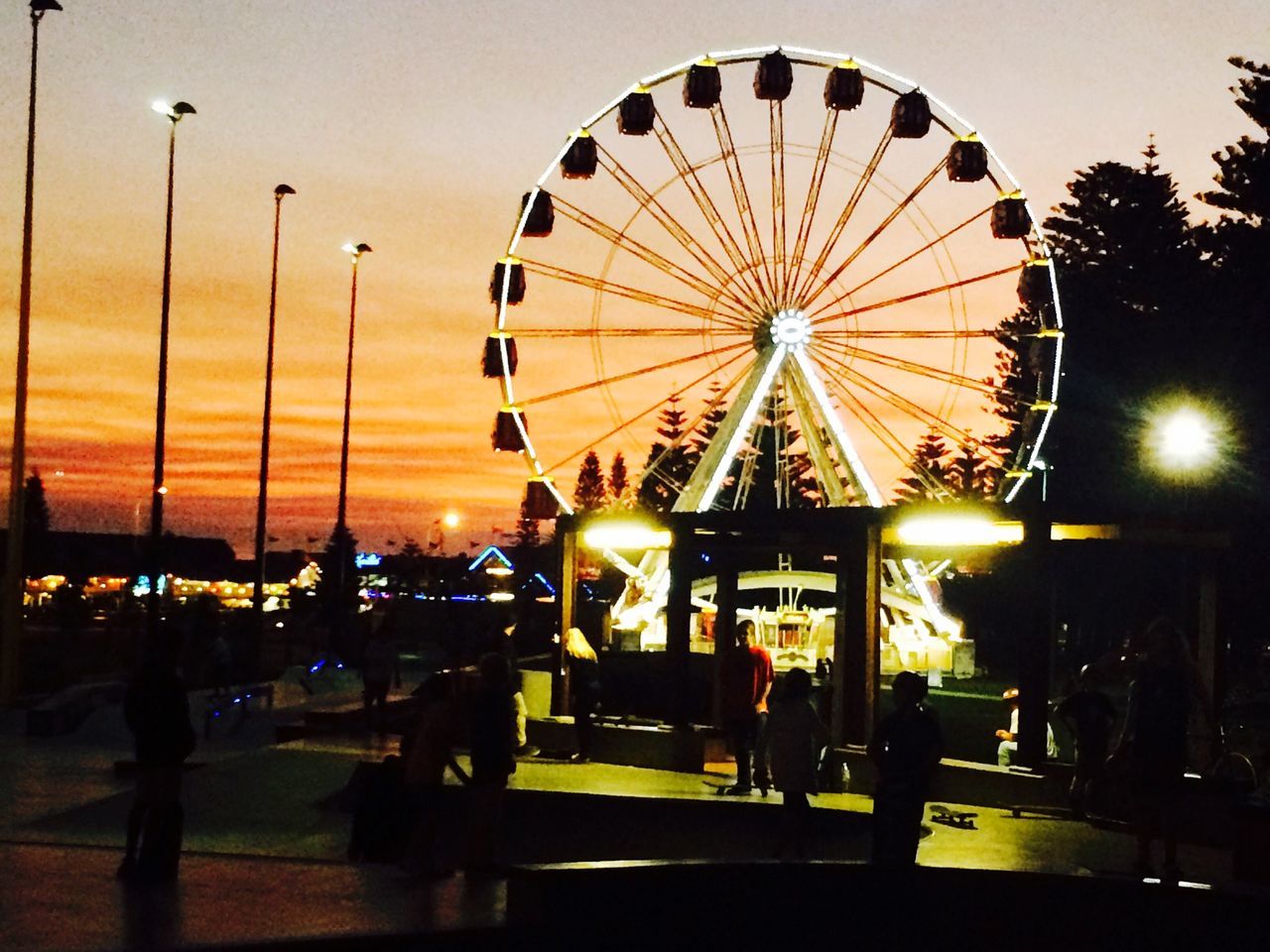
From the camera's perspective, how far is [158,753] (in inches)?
444

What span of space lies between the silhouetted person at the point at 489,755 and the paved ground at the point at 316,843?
0.87 ft

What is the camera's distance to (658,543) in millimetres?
22953

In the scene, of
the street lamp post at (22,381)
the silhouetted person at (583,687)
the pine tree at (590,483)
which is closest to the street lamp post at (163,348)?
the street lamp post at (22,381)

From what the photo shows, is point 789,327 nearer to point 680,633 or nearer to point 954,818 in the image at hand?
point 680,633

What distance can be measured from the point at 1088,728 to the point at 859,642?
12.3 ft

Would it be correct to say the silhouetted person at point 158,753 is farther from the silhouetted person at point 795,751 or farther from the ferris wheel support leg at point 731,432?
the ferris wheel support leg at point 731,432

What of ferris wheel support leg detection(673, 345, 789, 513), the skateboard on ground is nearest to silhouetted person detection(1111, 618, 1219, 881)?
the skateboard on ground

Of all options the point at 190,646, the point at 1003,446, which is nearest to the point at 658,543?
the point at 190,646

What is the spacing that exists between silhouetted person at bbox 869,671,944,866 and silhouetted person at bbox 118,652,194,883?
14.1 ft

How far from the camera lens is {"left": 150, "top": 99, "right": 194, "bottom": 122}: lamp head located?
1448 inches

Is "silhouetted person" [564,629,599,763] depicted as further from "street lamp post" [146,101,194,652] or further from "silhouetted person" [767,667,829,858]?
"street lamp post" [146,101,194,652]

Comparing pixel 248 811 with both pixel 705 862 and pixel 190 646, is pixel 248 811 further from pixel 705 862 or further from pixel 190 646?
pixel 190 646

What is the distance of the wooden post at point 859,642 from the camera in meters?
17.3

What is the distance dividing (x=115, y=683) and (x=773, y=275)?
12.3m
